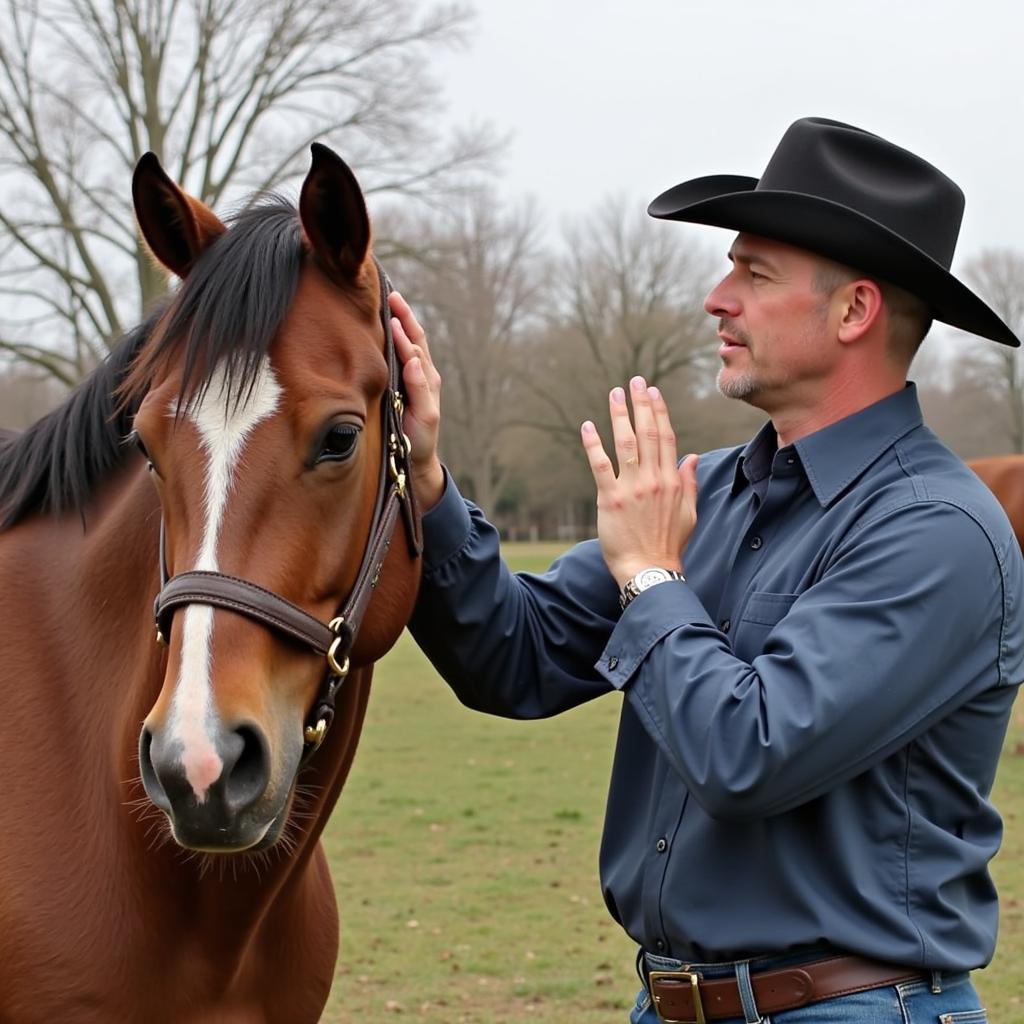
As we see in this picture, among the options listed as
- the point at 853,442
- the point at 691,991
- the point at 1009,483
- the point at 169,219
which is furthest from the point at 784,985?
the point at 1009,483

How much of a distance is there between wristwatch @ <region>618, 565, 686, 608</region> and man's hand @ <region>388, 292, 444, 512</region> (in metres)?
0.55

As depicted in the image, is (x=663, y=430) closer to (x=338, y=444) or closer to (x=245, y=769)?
(x=338, y=444)

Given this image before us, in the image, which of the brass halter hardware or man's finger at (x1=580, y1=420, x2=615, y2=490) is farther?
man's finger at (x1=580, y1=420, x2=615, y2=490)

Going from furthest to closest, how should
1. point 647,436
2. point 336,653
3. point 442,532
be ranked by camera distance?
point 442,532, point 647,436, point 336,653

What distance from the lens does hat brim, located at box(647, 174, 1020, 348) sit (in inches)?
97.1

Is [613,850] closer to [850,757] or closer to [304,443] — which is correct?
[850,757]

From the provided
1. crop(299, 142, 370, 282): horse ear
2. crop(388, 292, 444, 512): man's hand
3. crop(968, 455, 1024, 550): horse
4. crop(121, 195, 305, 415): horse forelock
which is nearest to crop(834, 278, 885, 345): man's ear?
crop(388, 292, 444, 512): man's hand

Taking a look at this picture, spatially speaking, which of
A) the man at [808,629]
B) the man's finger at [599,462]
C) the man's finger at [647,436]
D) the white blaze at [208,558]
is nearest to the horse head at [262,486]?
the white blaze at [208,558]

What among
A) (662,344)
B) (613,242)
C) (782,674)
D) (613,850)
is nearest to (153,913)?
(613,850)

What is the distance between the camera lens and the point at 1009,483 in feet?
44.7

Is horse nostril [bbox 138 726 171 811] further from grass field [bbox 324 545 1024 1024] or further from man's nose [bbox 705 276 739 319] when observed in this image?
grass field [bbox 324 545 1024 1024]

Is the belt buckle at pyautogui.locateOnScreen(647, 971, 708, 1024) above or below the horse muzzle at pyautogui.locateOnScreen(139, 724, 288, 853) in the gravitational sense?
below

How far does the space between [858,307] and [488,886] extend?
5579mm

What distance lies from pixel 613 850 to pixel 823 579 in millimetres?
811
